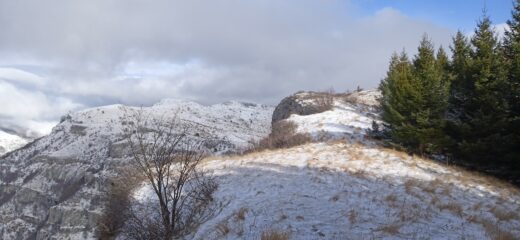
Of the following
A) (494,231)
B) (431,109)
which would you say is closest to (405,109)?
(431,109)

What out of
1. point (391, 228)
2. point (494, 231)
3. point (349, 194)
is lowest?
point (494, 231)

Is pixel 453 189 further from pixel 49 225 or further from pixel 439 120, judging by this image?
pixel 49 225

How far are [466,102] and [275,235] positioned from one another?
15.6 meters

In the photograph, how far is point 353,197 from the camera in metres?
14.7

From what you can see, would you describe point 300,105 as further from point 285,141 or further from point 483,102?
point 483,102

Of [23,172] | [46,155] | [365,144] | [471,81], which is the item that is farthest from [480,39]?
[23,172]

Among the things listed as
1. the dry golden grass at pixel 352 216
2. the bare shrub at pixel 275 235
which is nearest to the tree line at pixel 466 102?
the dry golden grass at pixel 352 216

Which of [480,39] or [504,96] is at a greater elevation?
[480,39]

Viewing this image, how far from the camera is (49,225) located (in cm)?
12938

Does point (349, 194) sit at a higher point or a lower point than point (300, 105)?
lower

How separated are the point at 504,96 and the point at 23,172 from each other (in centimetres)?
19647

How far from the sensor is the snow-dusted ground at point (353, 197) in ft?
39.1

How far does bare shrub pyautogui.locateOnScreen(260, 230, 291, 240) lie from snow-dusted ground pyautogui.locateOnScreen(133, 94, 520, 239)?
27cm

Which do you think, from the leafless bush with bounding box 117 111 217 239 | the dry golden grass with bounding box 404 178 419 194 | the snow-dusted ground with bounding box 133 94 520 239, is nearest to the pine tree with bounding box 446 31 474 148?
the snow-dusted ground with bounding box 133 94 520 239
